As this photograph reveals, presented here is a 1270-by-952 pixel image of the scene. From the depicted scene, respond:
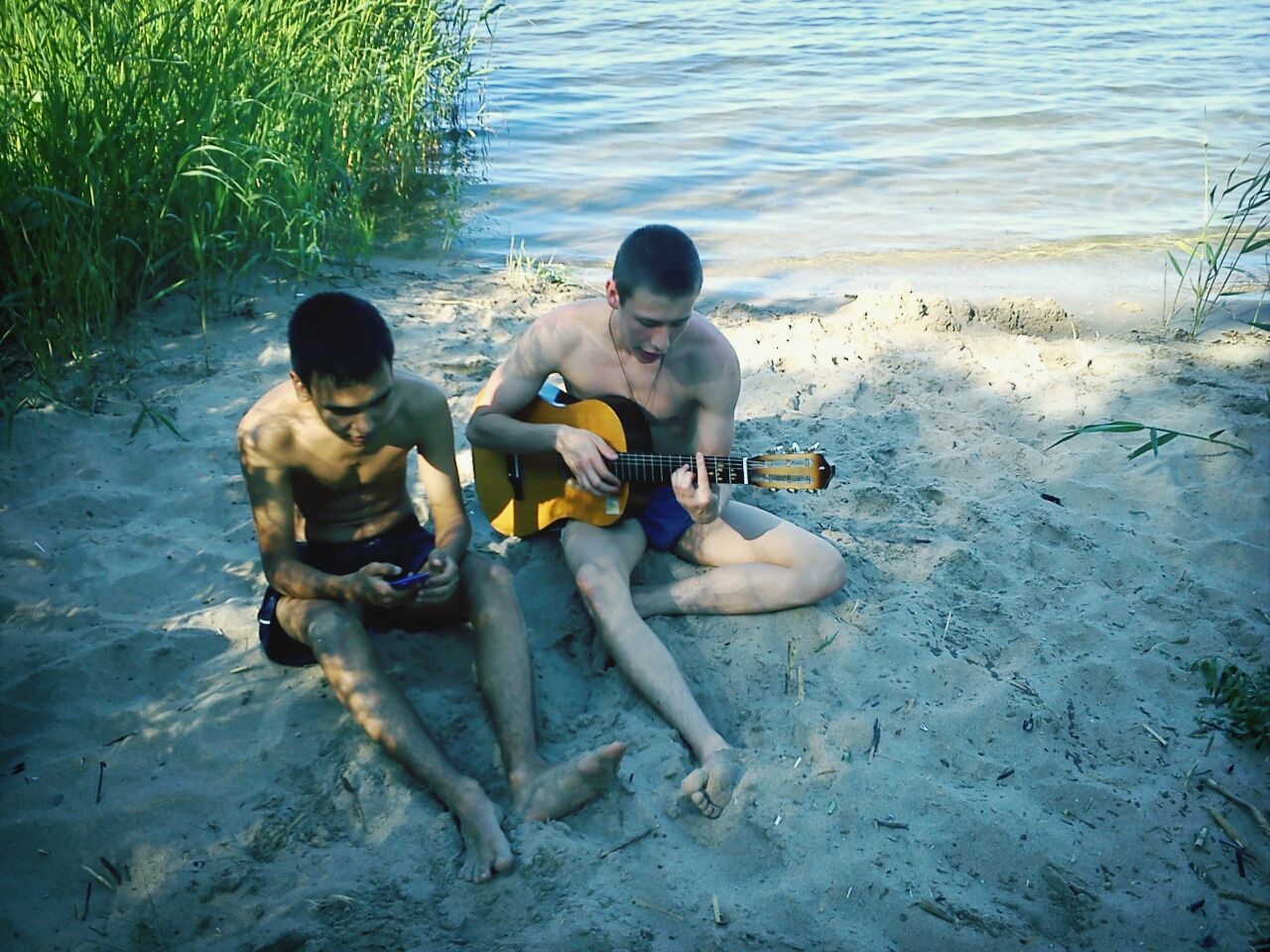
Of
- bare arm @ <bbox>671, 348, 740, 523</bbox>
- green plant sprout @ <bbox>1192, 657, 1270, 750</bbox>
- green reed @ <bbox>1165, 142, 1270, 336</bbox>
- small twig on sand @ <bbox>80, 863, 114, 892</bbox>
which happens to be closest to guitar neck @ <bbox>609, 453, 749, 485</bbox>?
bare arm @ <bbox>671, 348, 740, 523</bbox>

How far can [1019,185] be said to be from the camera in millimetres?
8141

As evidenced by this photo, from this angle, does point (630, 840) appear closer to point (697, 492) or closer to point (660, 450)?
point (697, 492)

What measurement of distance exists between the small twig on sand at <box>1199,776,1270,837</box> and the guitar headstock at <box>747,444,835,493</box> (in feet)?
4.03

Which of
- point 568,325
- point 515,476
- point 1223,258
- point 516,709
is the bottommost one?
point 516,709

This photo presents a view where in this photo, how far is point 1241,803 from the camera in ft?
9.13

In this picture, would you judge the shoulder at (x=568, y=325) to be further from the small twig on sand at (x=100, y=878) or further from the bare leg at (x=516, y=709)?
the small twig on sand at (x=100, y=878)

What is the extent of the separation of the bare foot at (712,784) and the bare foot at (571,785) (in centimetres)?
19

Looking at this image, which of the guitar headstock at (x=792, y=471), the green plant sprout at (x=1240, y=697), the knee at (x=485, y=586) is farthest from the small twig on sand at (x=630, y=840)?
the green plant sprout at (x=1240, y=697)

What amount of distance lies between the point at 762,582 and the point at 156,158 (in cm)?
319

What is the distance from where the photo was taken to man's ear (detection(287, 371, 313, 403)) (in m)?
2.96

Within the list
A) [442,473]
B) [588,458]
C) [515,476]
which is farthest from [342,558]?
[588,458]

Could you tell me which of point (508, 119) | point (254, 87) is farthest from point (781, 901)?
point (508, 119)

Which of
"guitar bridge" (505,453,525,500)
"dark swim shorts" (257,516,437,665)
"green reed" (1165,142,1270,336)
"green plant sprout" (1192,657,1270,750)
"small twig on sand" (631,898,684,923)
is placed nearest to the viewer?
"small twig on sand" (631,898,684,923)

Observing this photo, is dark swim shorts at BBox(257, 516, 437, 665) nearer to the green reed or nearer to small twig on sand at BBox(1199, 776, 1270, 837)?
small twig on sand at BBox(1199, 776, 1270, 837)
